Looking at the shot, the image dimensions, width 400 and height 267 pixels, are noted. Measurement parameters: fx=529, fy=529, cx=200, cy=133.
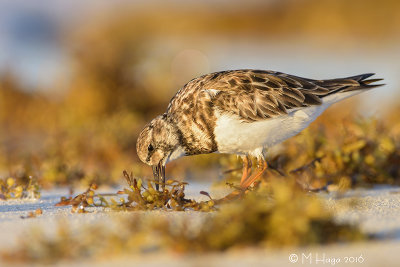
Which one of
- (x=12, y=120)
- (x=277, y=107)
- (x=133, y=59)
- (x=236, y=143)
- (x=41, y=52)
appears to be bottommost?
(x=236, y=143)

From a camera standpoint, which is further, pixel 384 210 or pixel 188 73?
pixel 188 73

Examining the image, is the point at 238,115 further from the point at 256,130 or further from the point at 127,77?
the point at 127,77

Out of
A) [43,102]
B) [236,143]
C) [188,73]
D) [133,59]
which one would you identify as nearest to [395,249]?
[236,143]

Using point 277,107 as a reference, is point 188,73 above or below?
above

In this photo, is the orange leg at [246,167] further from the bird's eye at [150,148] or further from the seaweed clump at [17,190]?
the seaweed clump at [17,190]

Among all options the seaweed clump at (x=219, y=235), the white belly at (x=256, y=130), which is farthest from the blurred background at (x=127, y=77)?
the seaweed clump at (x=219, y=235)

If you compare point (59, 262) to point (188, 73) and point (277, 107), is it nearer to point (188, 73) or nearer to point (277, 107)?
point (277, 107)

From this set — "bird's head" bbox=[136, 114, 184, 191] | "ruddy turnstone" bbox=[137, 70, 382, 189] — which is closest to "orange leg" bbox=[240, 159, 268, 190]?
"ruddy turnstone" bbox=[137, 70, 382, 189]
